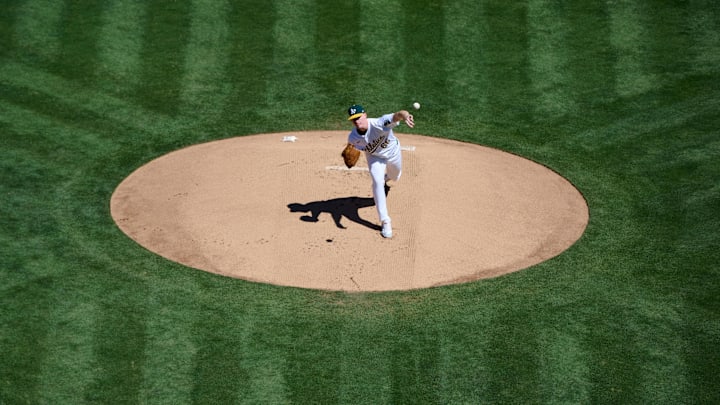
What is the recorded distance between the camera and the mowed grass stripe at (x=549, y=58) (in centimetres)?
1816

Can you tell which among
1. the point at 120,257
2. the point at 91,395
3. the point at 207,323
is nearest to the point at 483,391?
the point at 207,323

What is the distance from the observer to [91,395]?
1040 cm

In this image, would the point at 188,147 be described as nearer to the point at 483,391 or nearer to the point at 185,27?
the point at 185,27

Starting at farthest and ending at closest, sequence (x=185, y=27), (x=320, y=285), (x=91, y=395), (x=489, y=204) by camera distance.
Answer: (x=185, y=27) < (x=489, y=204) < (x=320, y=285) < (x=91, y=395)

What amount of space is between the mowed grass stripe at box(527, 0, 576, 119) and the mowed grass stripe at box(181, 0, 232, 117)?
19.1 ft

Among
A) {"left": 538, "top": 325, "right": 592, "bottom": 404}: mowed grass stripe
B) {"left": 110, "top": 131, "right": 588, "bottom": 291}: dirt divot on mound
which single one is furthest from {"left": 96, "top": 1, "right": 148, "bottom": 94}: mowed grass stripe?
{"left": 538, "top": 325, "right": 592, "bottom": 404}: mowed grass stripe

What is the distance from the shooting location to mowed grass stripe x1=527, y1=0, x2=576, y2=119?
18.2 metres

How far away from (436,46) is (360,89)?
2056 millimetres

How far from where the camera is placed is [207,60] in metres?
19.3

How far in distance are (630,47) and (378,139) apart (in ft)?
27.1

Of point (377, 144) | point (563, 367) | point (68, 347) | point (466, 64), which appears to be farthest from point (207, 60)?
point (563, 367)

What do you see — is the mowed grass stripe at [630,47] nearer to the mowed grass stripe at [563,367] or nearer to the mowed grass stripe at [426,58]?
the mowed grass stripe at [426,58]

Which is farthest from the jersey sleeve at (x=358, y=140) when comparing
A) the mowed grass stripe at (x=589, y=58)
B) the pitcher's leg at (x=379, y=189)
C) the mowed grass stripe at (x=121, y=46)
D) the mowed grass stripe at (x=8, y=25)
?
the mowed grass stripe at (x=8, y=25)

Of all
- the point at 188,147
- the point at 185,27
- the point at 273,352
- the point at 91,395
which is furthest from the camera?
the point at 185,27
